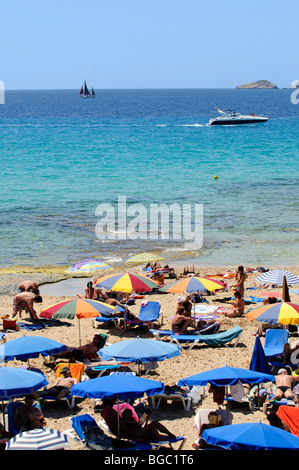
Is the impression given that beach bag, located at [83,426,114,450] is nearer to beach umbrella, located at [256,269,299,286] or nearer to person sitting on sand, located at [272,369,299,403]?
person sitting on sand, located at [272,369,299,403]

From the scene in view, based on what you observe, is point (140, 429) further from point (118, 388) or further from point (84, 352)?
point (84, 352)

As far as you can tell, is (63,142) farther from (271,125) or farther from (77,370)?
(77,370)

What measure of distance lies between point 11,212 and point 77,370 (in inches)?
890

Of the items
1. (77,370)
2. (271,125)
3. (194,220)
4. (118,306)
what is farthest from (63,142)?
(77,370)

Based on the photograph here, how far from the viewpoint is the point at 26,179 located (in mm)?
44812

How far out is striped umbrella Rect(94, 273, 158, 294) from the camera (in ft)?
46.0

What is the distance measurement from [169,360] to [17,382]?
4.09 metres

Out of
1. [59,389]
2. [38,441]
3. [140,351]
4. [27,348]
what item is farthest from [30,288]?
[38,441]

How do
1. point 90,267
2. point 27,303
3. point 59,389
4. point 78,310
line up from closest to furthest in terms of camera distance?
point 59,389, point 78,310, point 27,303, point 90,267

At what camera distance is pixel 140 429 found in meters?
8.79

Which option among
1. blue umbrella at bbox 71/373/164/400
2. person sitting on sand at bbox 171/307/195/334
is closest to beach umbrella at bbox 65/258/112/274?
person sitting on sand at bbox 171/307/195/334

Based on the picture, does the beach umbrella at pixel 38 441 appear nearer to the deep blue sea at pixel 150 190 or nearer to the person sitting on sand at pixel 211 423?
the person sitting on sand at pixel 211 423

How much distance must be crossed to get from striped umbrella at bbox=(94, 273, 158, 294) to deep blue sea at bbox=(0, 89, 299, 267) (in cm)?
814

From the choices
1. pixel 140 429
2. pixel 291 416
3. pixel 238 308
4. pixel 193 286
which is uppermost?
pixel 193 286
